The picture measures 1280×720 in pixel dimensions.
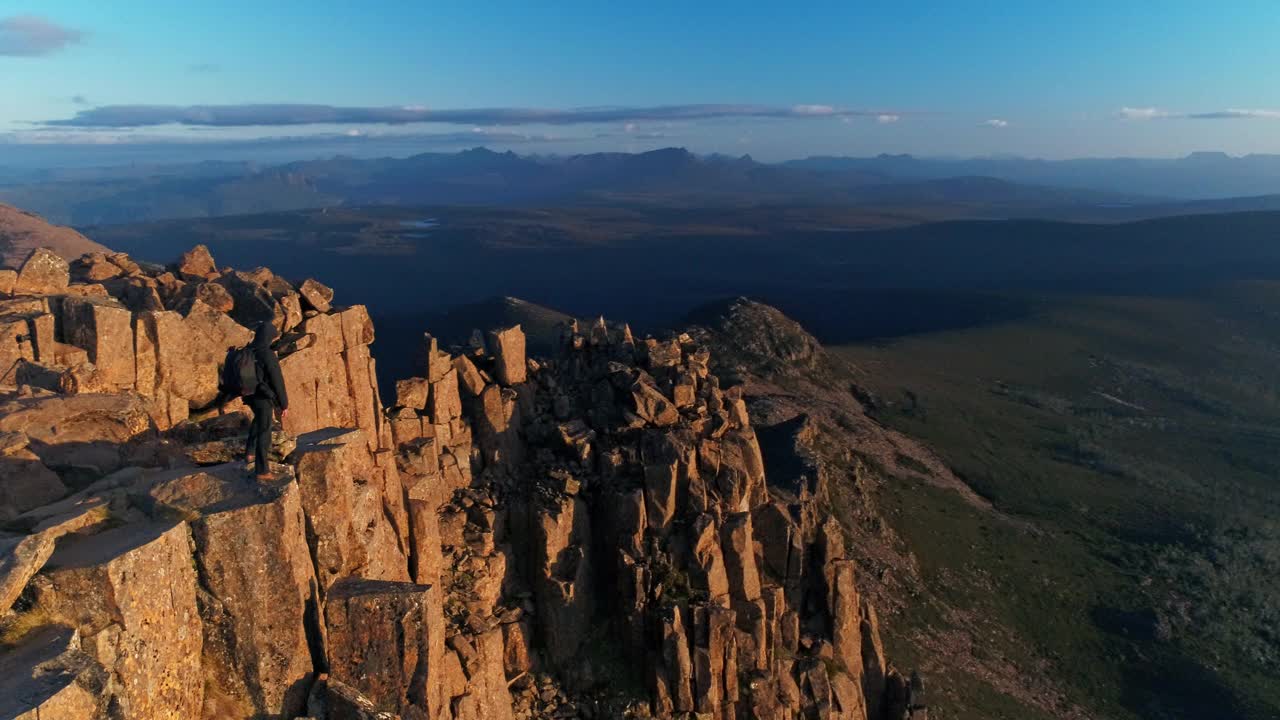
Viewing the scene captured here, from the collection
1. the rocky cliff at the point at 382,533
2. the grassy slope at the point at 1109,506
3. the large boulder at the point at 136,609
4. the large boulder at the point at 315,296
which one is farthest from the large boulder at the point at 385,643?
the grassy slope at the point at 1109,506

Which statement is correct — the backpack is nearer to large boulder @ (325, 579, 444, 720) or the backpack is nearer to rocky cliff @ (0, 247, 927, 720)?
rocky cliff @ (0, 247, 927, 720)

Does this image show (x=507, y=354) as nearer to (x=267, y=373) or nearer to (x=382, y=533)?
(x=382, y=533)

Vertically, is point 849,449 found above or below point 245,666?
below

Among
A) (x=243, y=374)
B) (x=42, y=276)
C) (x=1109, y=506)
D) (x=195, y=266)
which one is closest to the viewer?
(x=243, y=374)

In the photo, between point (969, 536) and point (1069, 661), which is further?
point (969, 536)

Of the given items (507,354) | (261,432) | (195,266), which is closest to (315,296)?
(195,266)

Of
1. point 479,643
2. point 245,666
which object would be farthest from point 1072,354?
point 245,666

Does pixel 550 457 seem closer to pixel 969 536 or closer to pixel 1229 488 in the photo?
pixel 969 536

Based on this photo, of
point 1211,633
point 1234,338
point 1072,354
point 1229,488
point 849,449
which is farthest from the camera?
point 1234,338
